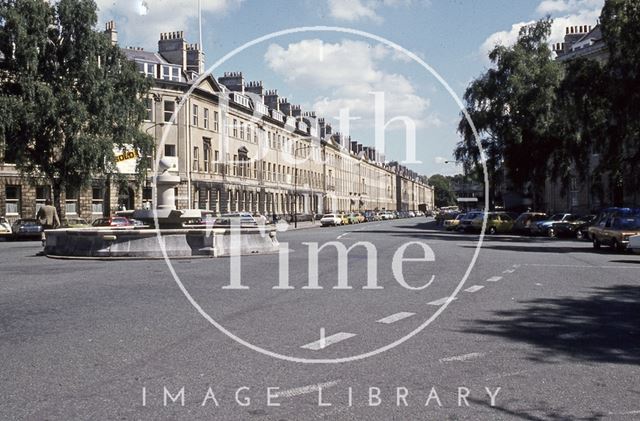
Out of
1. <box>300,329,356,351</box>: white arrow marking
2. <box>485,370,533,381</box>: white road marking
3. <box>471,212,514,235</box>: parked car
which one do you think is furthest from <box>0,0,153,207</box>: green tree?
<box>485,370,533,381</box>: white road marking

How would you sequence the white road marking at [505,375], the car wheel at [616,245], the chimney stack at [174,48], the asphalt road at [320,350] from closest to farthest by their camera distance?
1. the asphalt road at [320,350]
2. the white road marking at [505,375]
3. the car wheel at [616,245]
4. the chimney stack at [174,48]

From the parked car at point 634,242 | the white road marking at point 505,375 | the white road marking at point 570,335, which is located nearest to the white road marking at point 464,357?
the white road marking at point 505,375

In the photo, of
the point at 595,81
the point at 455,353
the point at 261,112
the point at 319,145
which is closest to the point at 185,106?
the point at 261,112

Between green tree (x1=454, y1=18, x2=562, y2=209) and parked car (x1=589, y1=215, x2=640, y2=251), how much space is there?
1776 centimetres

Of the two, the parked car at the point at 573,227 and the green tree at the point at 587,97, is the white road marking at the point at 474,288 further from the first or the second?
the parked car at the point at 573,227

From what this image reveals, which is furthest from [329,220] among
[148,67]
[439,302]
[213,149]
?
[439,302]

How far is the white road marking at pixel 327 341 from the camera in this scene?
7.25 meters

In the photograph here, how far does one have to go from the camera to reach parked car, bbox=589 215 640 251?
24.7m

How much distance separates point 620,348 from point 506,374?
6.46 feet

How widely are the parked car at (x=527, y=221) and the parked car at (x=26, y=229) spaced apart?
101 ft

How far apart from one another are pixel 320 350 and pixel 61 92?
123 ft

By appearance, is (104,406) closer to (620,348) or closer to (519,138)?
(620,348)

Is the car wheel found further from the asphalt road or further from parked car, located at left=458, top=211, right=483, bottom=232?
parked car, located at left=458, top=211, right=483, bottom=232

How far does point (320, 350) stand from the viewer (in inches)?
280
